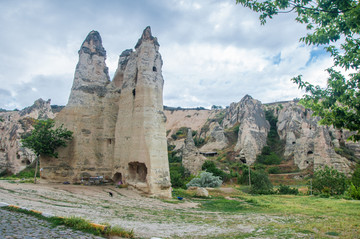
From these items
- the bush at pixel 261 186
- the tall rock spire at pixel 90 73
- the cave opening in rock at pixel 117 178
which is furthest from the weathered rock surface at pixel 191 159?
the tall rock spire at pixel 90 73

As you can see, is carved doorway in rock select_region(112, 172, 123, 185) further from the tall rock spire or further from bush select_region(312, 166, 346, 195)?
bush select_region(312, 166, 346, 195)

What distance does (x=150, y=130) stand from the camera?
18.1m

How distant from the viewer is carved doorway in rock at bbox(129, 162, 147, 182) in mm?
18739

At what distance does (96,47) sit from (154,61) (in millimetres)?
6449

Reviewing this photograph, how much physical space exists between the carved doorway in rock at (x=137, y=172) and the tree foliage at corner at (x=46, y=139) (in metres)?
5.56

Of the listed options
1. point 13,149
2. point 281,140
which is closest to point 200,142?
point 281,140

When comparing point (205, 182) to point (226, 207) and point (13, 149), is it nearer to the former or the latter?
point (226, 207)

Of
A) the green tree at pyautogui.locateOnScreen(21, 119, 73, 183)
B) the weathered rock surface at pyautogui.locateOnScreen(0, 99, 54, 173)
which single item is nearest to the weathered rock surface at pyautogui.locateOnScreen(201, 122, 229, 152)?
the weathered rock surface at pyautogui.locateOnScreen(0, 99, 54, 173)

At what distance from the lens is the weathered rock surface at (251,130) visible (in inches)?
2040

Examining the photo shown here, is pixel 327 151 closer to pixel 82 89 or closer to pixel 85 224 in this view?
pixel 82 89

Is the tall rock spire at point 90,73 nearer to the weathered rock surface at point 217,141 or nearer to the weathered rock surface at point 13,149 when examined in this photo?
the weathered rock surface at point 13,149

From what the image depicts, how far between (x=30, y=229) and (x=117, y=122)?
1587 centimetres

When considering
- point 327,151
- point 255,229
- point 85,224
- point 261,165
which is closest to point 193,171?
point 261,165

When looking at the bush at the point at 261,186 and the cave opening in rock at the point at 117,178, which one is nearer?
the cave opening in rock at the point at 117,178
